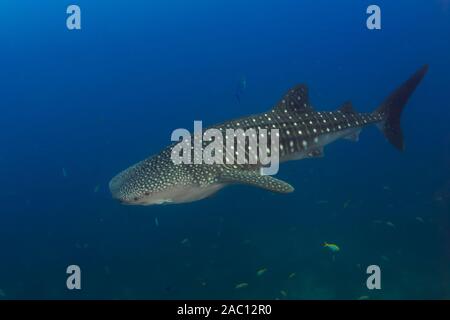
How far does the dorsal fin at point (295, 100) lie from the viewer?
8.02m

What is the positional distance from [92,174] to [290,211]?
61.2 ft

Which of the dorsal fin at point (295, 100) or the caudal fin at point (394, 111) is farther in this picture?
the caudal fin at point (394, 111)

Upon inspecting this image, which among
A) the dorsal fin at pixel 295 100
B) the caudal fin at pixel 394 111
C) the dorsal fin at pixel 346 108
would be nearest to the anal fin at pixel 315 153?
the dorsal fin at pixel 295 100

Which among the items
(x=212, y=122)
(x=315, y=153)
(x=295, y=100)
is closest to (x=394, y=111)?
(x=315, y=153)

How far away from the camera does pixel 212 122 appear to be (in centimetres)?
5778

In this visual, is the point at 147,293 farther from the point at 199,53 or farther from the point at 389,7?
the point at 389,7

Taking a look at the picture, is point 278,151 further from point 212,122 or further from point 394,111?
point 212,122

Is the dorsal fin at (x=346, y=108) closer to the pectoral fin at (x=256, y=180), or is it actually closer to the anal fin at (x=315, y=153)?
the anal fin at (x=315, y=153)

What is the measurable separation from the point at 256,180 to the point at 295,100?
7.61 feet

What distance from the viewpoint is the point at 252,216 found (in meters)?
17.5

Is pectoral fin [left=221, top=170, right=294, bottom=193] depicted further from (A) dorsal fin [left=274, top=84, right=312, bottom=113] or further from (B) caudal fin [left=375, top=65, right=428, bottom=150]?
(B) caudal fin [left=375, top=65, right=428, bottom=150]

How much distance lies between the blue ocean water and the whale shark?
16.6ft

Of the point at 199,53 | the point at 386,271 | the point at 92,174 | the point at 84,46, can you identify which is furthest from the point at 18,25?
the point at 386,271

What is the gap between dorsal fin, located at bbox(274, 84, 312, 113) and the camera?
8.02m
